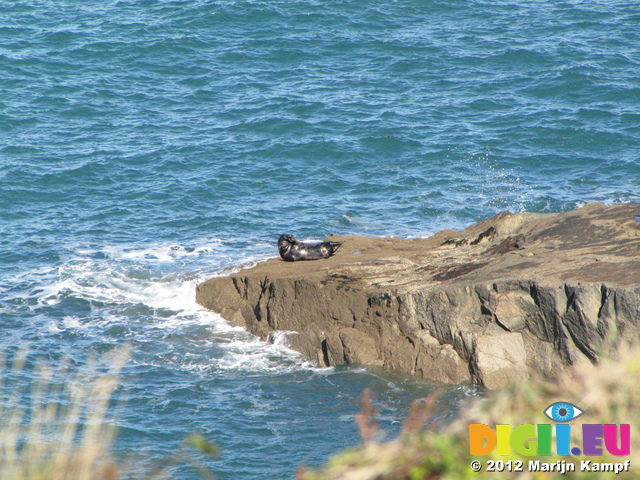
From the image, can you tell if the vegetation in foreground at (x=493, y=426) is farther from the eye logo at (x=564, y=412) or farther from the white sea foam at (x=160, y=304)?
the white sea foam at (x=160, y=304)

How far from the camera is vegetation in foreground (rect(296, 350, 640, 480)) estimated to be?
5.52 m

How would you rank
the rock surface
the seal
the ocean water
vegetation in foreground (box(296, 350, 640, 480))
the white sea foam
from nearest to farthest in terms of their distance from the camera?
vegetation in foreground (box(296, 350, 640, 480)) → the rock surface → the ocean water → the white sea foam → the seal

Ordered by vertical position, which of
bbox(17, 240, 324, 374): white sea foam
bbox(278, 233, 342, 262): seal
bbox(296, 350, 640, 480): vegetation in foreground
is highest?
bbox(296, 350, 640, 480): vegetation in foreground

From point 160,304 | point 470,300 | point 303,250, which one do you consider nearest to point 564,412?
point 470,300

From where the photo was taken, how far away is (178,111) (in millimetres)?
33125

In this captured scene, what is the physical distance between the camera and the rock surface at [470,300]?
47.0 ft

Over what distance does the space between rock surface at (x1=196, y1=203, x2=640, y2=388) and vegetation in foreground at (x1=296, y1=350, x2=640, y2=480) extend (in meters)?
7.97

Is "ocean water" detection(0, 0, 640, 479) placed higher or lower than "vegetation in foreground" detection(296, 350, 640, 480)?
lower

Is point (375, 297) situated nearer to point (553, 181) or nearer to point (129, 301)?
point (129, 301)

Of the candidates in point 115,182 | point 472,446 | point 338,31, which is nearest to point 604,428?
point 472,446

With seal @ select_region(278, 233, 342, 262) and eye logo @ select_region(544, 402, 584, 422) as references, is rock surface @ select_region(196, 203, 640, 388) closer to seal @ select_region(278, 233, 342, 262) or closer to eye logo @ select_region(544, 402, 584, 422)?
seal @ select_region(278, 233, 342, 262)

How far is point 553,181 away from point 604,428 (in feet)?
73.6

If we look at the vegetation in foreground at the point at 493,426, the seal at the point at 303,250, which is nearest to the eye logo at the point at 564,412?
the vegetation in foreground at the point at 493,426

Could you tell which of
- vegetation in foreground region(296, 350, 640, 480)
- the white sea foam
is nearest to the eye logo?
vegetation in foreground region(296, 350, 640, 480)
